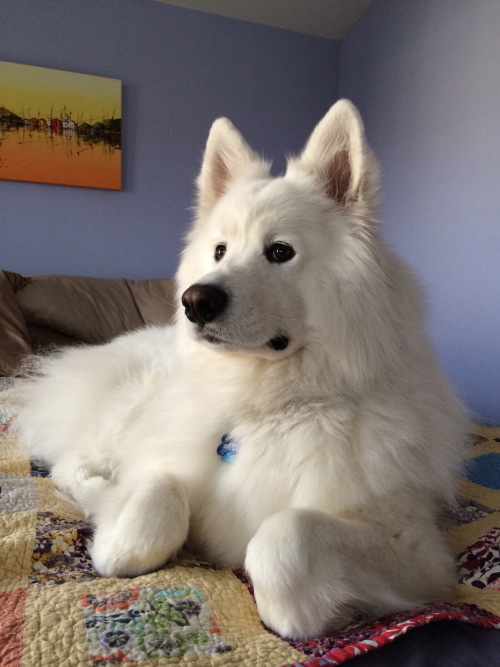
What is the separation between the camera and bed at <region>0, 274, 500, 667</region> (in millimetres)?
725

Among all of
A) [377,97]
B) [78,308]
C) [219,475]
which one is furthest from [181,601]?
[377,97]

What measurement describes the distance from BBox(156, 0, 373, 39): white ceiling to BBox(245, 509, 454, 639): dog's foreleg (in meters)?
4.82

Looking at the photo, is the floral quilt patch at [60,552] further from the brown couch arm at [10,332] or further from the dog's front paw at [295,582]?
the brown couch arm at [10,332]

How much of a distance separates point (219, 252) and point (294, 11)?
4.23m

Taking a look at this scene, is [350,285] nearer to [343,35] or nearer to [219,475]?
[219,475]

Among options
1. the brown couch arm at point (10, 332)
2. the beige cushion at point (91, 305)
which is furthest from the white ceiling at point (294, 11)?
the brown couch arm at point (10, 332)

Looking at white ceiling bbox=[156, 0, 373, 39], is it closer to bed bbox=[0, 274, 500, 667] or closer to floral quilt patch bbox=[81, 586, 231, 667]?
bed bbox=[0, 274, 500, 667]

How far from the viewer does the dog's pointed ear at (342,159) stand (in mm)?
1285

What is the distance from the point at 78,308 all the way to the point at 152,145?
6.26ft

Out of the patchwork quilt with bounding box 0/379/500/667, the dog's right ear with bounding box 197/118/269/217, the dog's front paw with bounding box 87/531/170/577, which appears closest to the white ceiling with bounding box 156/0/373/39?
the dog's right ear with bounding box 197/118/269/217

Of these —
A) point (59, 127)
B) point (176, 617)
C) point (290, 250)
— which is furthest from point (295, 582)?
point (59, 127)

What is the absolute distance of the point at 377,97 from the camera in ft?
15.0

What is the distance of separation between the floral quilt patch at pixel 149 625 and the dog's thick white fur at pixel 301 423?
4.2 inches

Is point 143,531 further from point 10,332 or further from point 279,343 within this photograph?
point 10,332
